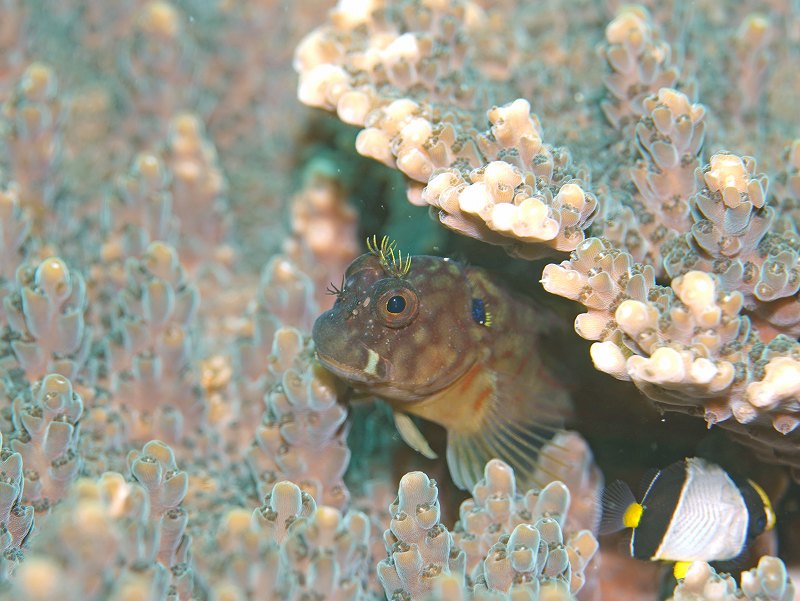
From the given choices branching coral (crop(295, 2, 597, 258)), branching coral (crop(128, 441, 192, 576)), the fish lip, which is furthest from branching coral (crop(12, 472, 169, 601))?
branching coral (crop(295, 2, 597, 258))

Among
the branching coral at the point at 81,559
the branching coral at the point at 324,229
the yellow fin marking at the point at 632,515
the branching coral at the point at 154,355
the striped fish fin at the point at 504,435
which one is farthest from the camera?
the branching coral at the point at 324,229

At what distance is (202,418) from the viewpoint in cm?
317

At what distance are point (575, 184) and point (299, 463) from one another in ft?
4.84

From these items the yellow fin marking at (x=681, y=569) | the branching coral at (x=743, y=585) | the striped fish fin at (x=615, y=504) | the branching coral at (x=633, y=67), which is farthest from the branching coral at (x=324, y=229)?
the branching coral at (x=743, y=585)

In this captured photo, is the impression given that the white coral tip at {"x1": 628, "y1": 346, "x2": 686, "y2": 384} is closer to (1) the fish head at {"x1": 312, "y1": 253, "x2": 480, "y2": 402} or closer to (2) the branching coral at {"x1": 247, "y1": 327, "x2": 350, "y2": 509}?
(1) the fish head at {"x1": 312, "y1": 253, "x2": 480, "y2": 402}

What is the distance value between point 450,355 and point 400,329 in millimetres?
230

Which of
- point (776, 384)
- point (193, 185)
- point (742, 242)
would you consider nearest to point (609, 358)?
point (776, 384)

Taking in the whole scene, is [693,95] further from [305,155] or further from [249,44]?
[249,44]

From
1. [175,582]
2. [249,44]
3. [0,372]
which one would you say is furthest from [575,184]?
[249,44]

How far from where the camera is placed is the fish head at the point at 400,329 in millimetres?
2605

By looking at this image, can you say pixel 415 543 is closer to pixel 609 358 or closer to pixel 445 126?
pixel 609 358

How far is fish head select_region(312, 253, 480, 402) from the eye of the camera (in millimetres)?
2605

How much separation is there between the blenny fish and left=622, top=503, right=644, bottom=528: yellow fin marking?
395mm

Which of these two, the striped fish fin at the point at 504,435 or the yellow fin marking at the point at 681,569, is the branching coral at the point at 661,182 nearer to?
the striped fish fin at the point at 504,435
